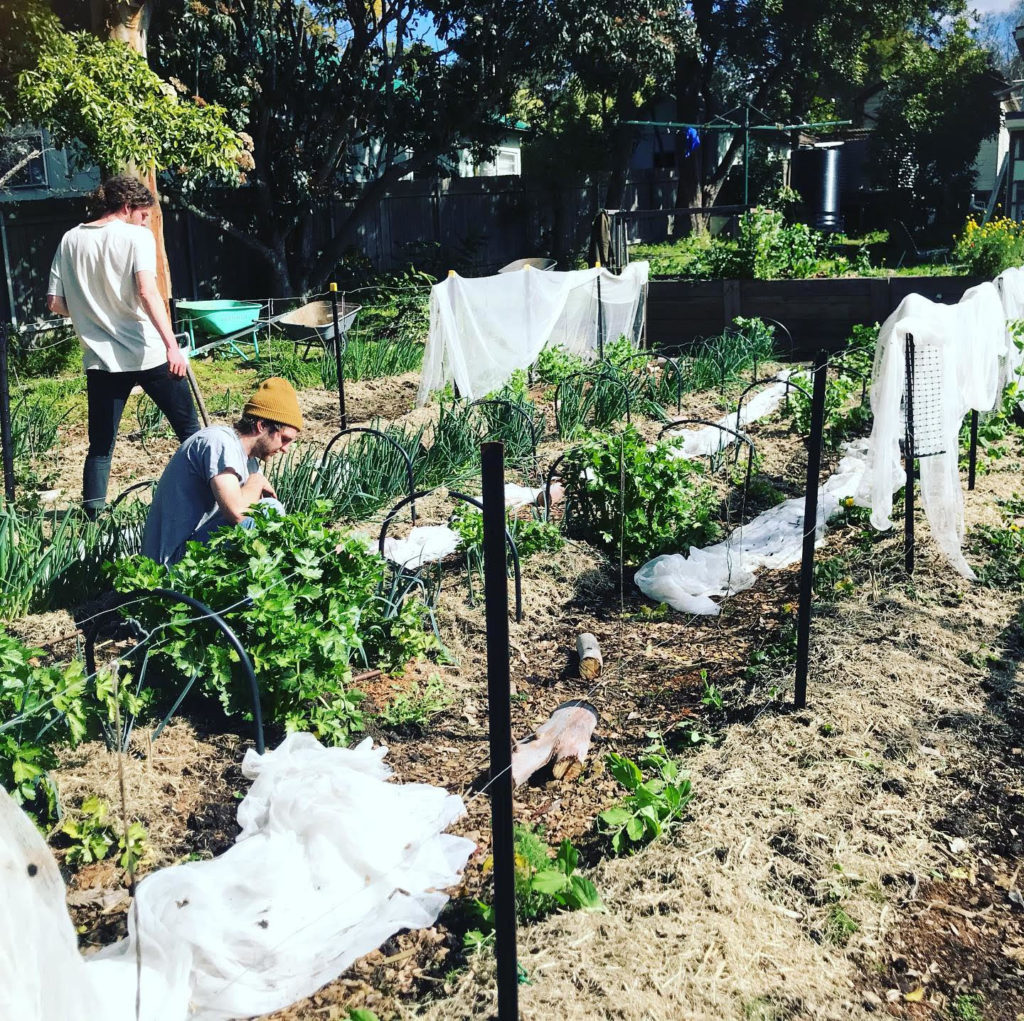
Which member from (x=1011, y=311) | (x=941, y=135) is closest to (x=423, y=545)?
(x=1011, y=311)

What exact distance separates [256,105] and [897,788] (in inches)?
494

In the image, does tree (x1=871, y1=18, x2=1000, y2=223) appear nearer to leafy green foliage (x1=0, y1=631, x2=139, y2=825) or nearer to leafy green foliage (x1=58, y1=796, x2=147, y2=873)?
leafy green foliage (x1=0, y1=631, x2=139, y2=825)

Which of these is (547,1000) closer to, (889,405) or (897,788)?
(897,788)

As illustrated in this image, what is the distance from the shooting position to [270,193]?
14.1m

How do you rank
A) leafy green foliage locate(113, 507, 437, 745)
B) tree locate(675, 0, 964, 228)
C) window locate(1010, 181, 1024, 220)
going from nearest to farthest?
leafy green foliage locate(113, 507, 437, 745) → tree locate(675, 0, 964, 228) → window locate(1010, 181, 1024, 220)

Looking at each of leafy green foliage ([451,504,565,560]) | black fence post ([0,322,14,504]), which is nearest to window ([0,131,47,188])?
black fence post ([0,322,14,504])

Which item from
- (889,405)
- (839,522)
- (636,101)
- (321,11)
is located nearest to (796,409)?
(839,522)

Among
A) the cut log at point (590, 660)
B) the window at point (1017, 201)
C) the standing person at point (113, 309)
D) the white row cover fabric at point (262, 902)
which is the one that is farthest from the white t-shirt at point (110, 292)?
the window at point (1017, 201)

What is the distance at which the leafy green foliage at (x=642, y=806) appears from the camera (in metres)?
3.09

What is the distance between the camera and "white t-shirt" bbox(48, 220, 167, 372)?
500 centimetres

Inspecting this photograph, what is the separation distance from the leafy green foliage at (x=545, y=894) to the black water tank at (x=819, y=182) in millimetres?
21206

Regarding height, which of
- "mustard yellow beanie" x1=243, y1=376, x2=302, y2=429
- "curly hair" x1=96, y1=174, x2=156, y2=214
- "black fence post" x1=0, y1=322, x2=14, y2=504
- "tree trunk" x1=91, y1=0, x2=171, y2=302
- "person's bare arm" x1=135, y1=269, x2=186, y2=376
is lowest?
"black fence post" x1=0, y1=322, x2=14, y2=504

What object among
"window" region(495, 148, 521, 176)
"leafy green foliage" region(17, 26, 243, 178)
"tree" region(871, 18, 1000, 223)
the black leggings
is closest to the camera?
the black leggings

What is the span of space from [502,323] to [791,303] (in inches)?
166
